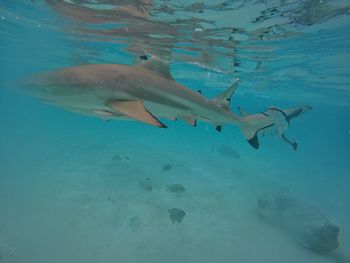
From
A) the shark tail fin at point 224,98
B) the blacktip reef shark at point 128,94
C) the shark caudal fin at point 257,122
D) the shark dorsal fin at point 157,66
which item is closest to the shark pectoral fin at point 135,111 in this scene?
the blacktip reef shark at point 128,94

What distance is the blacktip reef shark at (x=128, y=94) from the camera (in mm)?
4344

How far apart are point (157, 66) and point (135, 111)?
1.56 m

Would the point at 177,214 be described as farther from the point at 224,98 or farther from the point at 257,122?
the point at 224,98

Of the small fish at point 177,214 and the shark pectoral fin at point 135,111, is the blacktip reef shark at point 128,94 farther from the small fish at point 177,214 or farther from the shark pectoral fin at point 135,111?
the small fish at point 177,214

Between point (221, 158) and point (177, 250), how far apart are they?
20.1 metres

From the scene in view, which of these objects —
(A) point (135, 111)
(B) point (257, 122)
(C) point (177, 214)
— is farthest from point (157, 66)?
(C) point (177, 214)

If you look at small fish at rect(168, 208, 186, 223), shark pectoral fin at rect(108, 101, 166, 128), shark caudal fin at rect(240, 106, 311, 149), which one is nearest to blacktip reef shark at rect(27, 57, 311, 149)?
shark pectoral fin at rect(108, 101, 166, 128)

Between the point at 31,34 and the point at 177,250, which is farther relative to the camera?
the point at 31,34

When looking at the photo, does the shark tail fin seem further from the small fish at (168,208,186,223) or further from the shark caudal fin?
the small fish at (168,208,186,223)

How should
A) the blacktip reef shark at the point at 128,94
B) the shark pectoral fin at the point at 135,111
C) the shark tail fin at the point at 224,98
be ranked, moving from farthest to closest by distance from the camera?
the shark tail fin at the point at 224,98 → the blacktip reef shark at the point at 128,94 → the shark pectoral fin at the point at 135,111

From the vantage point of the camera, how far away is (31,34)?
2317 centimetres

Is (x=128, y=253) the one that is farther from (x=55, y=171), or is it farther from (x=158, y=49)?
(x=158, y=49)

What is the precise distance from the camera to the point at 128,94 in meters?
4.74

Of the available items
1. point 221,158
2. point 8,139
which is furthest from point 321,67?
point 8,139
